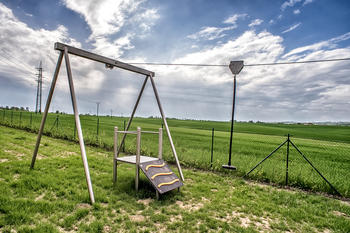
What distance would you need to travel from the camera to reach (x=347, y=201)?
16.5 feet

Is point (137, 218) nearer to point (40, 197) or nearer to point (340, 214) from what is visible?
point (40, 197)

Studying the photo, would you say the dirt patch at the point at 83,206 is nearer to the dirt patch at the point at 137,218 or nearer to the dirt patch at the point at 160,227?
the dirt patch at the point at 137,218

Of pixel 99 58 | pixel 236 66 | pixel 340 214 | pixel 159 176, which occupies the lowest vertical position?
pixel 340 214

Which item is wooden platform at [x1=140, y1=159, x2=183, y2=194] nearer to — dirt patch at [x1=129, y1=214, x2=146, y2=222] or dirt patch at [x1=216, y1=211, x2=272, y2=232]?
dirt patch at [x1=129, y1=214, x2=146, y2=222]

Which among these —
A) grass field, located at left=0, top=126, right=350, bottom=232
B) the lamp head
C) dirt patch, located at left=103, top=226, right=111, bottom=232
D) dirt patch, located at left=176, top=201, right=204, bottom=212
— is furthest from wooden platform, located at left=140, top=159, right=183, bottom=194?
the lamp head

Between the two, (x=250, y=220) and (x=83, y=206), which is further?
(x=83, y=206)

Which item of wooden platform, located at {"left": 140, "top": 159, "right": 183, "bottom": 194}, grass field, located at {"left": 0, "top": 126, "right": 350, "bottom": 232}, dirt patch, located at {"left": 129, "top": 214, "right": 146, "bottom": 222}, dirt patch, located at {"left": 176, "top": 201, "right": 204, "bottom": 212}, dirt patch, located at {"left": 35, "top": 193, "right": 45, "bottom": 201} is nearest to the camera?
grass field, located at {"left": 0, "top": 126, "right": 350, "bottom": 232}

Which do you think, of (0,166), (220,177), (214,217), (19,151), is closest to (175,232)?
(214,217)

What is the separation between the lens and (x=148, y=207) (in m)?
3.93

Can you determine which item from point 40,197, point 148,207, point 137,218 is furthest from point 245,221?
point 40,197

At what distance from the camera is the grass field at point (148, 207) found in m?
3.22

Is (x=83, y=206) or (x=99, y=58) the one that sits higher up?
(x=99, y=58)

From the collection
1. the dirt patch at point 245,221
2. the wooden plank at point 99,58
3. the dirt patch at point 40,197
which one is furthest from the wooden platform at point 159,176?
the wooden plank at point 99,58

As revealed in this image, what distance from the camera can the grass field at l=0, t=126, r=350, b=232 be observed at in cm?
322
